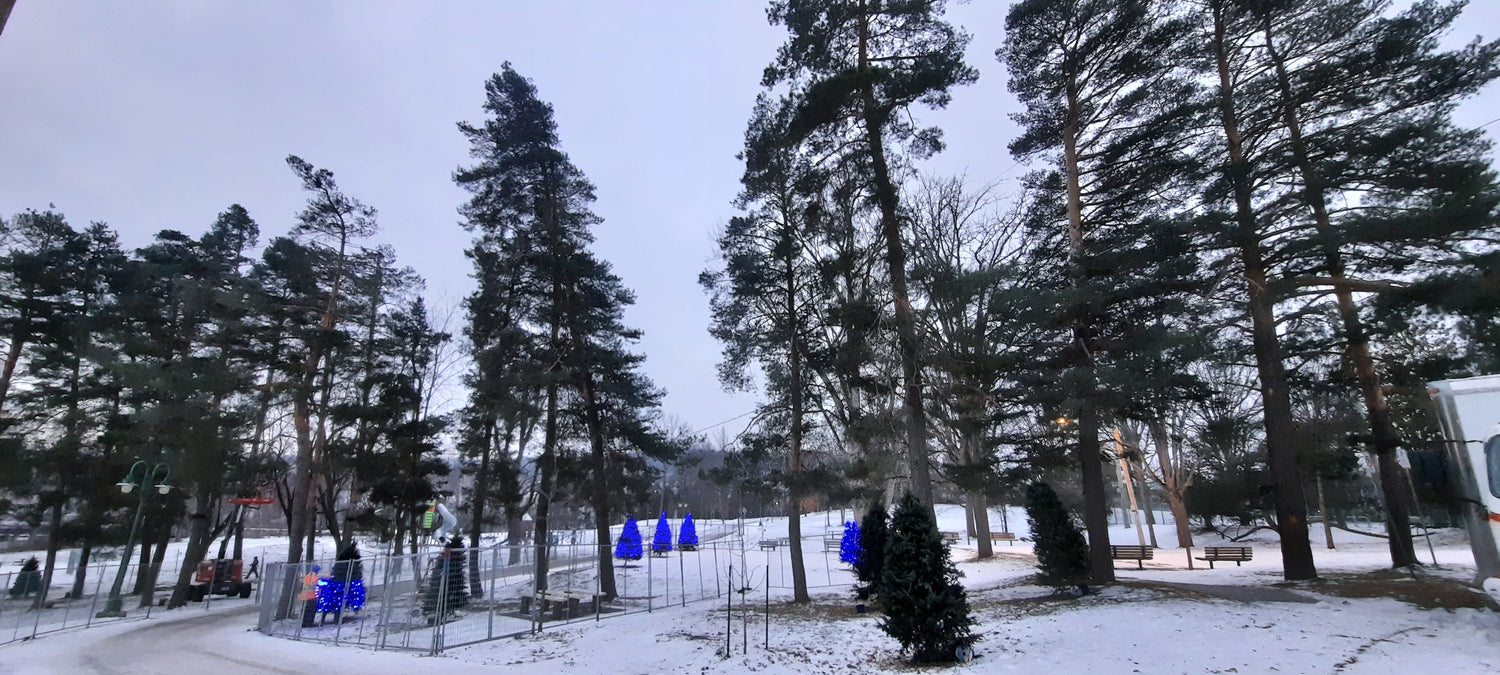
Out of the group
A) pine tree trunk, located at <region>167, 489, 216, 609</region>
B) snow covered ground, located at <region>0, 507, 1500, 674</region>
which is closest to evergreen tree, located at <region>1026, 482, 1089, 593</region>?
snow covered ground, located at <region>0, 507, 1500, 674</region>

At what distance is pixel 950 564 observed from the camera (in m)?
9.34

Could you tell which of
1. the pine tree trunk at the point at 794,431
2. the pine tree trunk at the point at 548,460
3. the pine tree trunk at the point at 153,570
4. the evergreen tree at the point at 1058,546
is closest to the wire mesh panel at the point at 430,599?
the pine tree trunk at the point at 548,460

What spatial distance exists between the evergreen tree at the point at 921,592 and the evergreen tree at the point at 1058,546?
4.78 meters

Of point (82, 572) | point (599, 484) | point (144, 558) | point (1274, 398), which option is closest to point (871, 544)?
point (599, 484)

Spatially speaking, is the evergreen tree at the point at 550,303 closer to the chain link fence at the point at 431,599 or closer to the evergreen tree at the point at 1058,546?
the chain link fence at the point at 431,599

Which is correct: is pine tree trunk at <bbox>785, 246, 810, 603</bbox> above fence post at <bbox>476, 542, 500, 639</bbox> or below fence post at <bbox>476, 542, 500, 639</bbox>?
above

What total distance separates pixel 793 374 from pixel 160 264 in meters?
22.2

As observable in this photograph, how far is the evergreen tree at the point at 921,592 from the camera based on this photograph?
876 centimetres

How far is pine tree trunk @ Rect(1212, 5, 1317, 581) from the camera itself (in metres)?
12.4

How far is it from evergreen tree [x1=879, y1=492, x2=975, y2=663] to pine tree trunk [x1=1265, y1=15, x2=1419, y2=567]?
343 inches

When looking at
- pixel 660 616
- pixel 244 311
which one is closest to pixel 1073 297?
pixel 660 616

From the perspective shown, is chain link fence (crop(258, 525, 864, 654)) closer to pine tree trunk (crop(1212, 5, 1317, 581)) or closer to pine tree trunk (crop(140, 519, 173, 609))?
pine tree trunk (crop(140, 519, 173, 609))

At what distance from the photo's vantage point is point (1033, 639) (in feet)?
31.0

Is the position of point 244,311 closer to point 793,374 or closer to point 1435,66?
point 793,374
